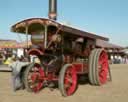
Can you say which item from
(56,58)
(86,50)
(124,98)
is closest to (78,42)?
(86,50)

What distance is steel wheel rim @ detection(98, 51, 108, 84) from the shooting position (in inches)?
467

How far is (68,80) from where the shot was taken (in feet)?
31.0

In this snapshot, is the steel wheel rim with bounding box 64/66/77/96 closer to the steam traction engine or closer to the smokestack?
the steam traction engine

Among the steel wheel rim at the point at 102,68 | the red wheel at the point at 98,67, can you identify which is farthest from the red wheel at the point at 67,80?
the steel wheel rim at the point at 102,68

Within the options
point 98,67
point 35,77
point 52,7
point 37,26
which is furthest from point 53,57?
point 52,7

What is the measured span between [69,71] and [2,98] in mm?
2019

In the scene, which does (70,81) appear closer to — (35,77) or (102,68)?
(35,77)

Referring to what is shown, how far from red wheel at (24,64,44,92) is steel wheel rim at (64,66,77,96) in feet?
2.81

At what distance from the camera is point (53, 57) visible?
9.84m

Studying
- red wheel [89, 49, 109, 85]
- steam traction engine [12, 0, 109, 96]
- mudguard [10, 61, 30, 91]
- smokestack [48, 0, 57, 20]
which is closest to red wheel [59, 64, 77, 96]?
steam traction engine [12, 0, 109, 96]

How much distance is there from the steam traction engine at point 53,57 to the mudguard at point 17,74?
142 mm

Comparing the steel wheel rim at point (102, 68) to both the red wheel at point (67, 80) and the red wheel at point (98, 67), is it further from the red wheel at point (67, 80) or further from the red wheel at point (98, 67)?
the red wheel at point (67, 80)

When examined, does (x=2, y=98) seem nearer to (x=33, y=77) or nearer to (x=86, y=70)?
(x=33, y=77)

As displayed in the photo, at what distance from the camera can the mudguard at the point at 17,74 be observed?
10.2 meters
